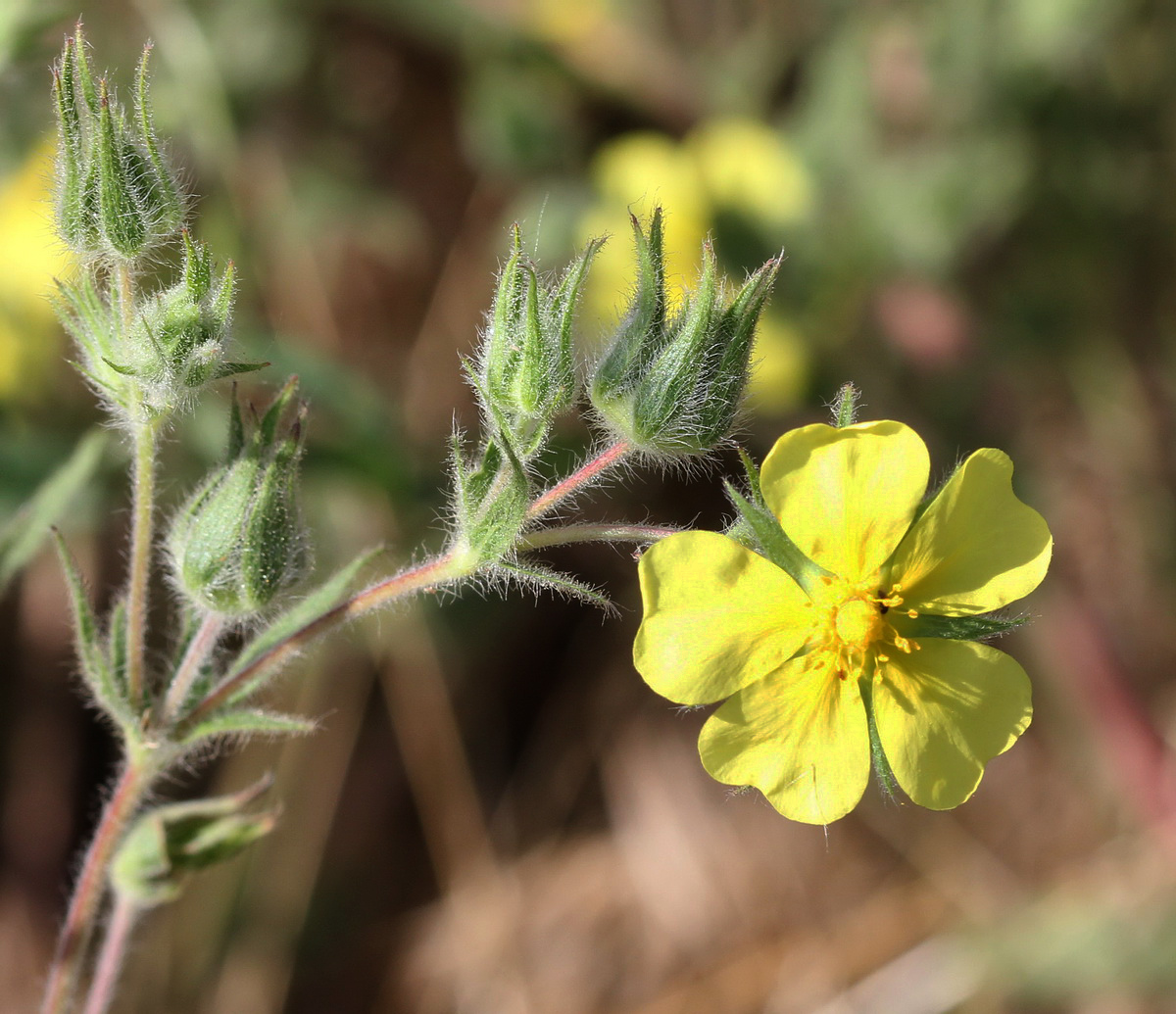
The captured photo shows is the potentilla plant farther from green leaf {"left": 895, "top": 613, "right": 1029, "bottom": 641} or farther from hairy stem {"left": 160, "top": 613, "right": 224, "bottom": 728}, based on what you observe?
green leaf {"left": 895, "top": 613, "right": 1029, "bottom": 641}

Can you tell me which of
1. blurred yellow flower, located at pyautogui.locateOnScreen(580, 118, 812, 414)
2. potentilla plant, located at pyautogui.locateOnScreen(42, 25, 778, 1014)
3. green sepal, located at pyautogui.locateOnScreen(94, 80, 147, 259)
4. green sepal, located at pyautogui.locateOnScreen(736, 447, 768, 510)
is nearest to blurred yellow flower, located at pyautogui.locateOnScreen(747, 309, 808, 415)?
blurred yellow flower, located at pyautogui.locateOnScreen(580, 118, 812, 414)

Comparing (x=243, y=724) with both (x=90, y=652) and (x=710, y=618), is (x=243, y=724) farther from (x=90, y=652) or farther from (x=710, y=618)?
(x=710, y=618)

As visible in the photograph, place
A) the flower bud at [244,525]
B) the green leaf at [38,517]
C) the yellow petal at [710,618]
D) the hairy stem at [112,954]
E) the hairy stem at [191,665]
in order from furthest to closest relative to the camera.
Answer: the green leaf at [38,517]
the hairy stem at [112,954]
the hairy stem at [191,665]
the flower bud at [244,525]
the yellow petal at [710,618]

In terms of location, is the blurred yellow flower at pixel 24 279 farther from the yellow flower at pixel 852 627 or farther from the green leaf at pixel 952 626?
the green leaf at pixel 952 626

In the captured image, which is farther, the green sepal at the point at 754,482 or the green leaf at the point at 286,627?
the green leaf at the point at 286,627

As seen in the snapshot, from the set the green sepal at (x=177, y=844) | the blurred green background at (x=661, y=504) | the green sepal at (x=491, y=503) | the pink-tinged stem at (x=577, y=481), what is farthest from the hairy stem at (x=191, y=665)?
the blurred green background at (x=661, y=504)
